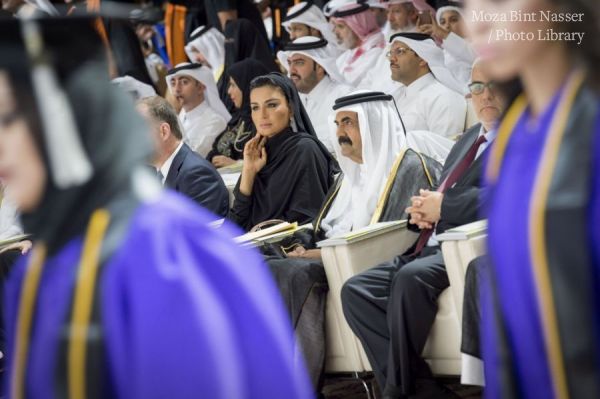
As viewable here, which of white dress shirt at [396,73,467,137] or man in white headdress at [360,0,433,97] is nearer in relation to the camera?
white dress shirt at [396,73,467,137]

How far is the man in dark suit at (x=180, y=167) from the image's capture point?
17.1 feet

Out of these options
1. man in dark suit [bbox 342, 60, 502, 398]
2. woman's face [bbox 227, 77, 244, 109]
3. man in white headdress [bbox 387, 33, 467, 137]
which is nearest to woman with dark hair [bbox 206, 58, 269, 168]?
woman's face [bbox 227, 77, 244, 109]

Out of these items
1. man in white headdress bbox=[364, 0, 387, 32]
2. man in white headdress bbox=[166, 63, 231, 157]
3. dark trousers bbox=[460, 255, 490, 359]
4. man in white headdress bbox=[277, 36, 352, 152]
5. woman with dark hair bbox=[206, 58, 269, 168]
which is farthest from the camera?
man in white headdress bbox=[364, 0, 387, 32]

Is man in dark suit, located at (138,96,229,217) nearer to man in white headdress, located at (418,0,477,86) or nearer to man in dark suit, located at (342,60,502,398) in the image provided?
man in dark suit, located at (342,60,502,398)

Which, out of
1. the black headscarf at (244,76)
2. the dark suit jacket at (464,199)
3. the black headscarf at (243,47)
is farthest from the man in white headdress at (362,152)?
the black headscarf at (243,47)

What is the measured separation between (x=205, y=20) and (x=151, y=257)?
9334mm

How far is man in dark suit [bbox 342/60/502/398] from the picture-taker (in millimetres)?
3752

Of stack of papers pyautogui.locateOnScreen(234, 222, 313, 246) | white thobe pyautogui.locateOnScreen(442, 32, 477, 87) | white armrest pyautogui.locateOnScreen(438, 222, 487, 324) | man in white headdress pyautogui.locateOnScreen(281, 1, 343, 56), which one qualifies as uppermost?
man in white headdress pyautogui.locateOnScreen(281, 1, 343, 56)

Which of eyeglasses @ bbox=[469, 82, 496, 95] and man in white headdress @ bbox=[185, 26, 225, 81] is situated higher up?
man in white headdress @ bbox=[185, 26, 225, 81]

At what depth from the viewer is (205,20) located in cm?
1032

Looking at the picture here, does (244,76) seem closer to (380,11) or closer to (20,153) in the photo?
(380,11)

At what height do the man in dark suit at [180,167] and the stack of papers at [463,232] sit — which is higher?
the man in dark suit at [180,167]

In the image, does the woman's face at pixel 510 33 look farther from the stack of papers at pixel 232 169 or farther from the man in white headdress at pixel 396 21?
the man in white headdress at pixel 396 21

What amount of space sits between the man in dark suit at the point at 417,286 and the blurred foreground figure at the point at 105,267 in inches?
98.0
